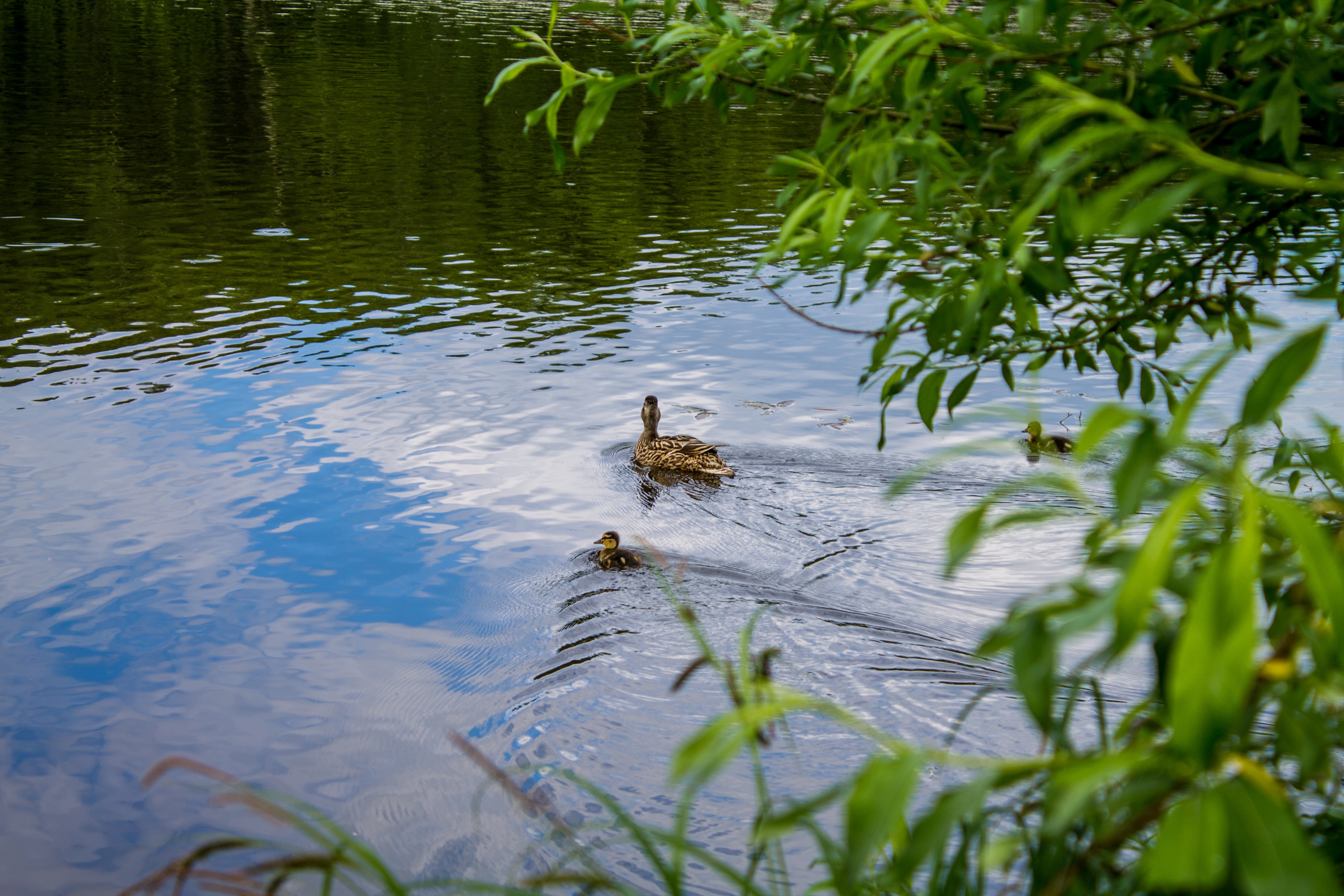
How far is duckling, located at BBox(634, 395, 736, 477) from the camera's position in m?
9.06

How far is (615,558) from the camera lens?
761 centimetres

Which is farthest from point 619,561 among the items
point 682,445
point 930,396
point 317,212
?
point 317,212

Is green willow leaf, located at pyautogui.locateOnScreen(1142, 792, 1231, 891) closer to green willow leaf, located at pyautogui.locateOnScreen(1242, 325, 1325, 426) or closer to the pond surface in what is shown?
green willow leaf, located at pyautogui.locateOnScreen(1242, 325, 1325, 426)

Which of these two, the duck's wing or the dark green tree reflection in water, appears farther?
the dark green tree reflection in water

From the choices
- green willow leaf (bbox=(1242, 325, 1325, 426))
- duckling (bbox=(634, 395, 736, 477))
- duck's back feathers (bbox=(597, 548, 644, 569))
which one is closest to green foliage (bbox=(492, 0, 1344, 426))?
green willow leaf (bbox=(1242, 325, 1325, 426))

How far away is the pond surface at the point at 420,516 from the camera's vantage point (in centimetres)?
539

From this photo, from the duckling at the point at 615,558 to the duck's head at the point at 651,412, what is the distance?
2.20m

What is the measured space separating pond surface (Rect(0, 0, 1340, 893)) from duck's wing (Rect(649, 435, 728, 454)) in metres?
0.28

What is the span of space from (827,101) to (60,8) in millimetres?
51010

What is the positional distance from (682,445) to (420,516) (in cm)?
217

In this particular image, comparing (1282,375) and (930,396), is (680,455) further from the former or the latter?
(1282,375)

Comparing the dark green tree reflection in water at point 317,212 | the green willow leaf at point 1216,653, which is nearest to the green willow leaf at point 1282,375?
the green willow leaf at point 1216,653

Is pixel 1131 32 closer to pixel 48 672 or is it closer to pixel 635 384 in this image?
pixel 48 672

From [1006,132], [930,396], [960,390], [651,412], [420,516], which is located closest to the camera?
[930,396]
